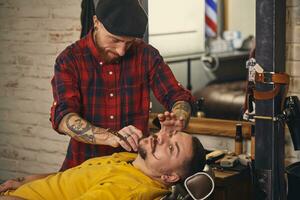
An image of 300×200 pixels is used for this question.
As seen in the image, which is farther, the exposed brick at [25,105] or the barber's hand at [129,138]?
the exposed brick at [25,105]

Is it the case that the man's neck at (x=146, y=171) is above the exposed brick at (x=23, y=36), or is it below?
below

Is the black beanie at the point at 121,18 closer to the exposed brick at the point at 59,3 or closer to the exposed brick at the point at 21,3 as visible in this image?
the exposed brick at the point at 59,3

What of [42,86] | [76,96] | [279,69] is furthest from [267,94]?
[42,86]

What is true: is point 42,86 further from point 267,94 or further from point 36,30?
point 267,94

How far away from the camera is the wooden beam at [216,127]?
12.9ft

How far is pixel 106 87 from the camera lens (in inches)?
125

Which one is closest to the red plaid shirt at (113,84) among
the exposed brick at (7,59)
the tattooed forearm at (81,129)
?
the tattooed forearm at (81,129)

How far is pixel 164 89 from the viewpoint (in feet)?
10.4

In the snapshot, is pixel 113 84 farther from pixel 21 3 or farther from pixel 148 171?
pixel 21 3

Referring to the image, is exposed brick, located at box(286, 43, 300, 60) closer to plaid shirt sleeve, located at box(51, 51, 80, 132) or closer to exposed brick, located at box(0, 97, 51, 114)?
plaid shirt sleeve, located at box(51, 51, 80, 132)

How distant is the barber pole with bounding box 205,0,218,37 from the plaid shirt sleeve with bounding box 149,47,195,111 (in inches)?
140

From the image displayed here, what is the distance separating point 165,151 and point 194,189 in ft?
0.99

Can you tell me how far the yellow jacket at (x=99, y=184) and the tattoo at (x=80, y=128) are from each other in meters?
0.12

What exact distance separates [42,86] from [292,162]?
6.72 feet
